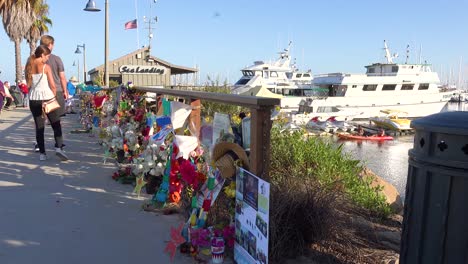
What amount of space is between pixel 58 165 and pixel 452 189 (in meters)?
5.89

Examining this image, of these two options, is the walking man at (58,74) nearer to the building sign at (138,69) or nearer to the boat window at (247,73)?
the building sign at (138,69)

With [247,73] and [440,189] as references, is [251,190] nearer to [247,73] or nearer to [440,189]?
[440,189]

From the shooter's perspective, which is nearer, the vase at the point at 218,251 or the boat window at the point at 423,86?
the vase at the point at 218,251

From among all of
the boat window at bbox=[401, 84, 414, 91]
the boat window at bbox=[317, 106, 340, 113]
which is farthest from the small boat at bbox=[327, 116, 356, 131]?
the boat window at bbox=[401, 84, 414, 91]

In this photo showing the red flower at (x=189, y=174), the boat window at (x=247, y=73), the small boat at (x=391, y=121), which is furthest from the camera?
the boat window at (x=247, y=73)

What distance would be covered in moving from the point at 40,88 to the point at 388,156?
2539 centimetres

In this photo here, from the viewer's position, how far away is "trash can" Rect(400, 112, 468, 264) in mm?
2070

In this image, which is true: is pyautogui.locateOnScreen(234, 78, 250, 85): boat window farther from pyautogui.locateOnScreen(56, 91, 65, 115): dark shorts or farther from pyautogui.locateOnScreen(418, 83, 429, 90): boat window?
pyautogui.locateOnScreen(56, 91, 65, 115): dark shorts

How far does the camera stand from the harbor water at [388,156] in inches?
750

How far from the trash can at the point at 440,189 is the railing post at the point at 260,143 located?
0.90m

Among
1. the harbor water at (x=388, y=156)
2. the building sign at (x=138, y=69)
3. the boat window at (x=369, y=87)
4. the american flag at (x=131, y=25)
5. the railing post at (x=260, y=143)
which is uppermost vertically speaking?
the american flag at (x=131, y=25)

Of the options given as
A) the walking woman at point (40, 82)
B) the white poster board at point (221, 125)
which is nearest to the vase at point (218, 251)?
the white poster board at point (221, 125)

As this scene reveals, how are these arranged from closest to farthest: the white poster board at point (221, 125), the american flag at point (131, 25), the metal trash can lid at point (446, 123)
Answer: the metal trash can lid at point (446, 123)
the white poster board at point (221, 125)
the american flag at point (131, 25)

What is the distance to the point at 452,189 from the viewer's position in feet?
6.88
